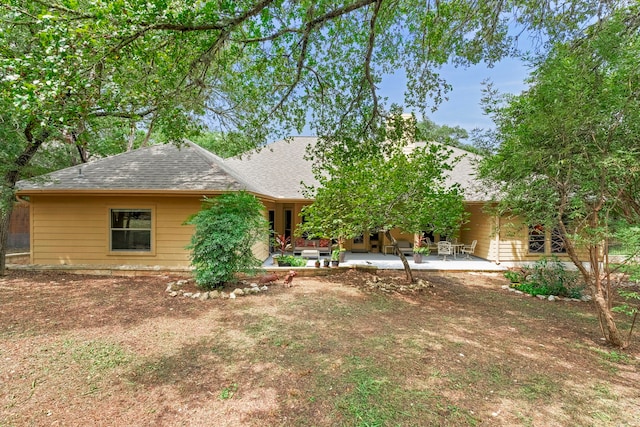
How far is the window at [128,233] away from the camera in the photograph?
9.14 metres

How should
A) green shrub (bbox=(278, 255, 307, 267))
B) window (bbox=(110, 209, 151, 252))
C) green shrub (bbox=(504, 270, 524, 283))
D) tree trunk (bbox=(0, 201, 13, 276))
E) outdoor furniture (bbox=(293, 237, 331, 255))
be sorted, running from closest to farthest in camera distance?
tree trunk (bbox=(0, 201, 13, 276)) → green shrub (bbox=(504, 270, 524, 283)) → window (bbox=(110, 209, 151, 252)) → green shrub (bbox=(278, 255, 307, 267)) → outdoor furniture (bbox=(293, 237, 331, 255))

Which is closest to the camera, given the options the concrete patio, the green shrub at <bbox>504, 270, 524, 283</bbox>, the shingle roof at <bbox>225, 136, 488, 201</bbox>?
the green shrub at <bbox>504, 270, 524, 283</bbox>

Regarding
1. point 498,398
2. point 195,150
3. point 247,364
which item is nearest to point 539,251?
point 498,398

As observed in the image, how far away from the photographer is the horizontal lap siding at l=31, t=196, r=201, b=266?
9.01 metres

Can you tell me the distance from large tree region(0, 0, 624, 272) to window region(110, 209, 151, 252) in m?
2.40

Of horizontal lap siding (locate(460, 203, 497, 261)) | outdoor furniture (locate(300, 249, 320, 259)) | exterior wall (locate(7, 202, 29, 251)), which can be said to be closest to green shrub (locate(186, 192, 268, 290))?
outdoor furniture (locate(300, 249, 320, 259))

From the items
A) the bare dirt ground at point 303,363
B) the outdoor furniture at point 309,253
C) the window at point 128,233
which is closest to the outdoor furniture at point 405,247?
the outdoor furniture at point 309,253

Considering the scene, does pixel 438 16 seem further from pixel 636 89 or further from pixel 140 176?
pixel 140 176

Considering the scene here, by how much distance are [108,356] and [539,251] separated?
1421cm

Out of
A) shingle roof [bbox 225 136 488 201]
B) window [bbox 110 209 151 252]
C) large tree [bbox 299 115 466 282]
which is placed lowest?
window [bbox 110 209 151 252]

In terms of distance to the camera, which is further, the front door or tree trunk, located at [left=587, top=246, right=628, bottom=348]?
the front door

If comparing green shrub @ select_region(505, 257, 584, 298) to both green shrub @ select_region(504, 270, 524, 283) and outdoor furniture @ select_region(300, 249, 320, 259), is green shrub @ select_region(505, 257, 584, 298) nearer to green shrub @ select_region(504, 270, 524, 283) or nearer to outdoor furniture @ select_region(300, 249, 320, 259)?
green shrub @ select_region(504, 270, 524, 283)

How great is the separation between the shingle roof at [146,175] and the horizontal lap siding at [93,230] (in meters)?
0.59

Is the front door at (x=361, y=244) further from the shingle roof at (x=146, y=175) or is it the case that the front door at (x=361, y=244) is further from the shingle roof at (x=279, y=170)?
the shingle roof at (x=146, y=175)
